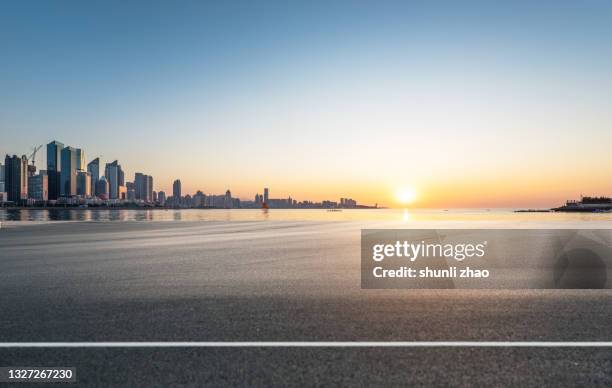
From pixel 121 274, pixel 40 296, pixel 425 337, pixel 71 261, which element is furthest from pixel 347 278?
pixel 71 261

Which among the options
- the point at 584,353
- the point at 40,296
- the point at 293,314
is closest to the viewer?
the point at 584,353

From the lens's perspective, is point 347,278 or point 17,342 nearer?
point 17,342

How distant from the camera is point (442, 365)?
511 cm

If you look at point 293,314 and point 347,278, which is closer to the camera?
point 293,314

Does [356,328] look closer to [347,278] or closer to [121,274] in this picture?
[347,278]

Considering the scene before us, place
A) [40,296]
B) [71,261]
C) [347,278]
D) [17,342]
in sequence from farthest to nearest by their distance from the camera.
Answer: [71,261], [347,278], [40,296], [17,342]

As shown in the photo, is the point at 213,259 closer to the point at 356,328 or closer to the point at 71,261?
the point at 71,261

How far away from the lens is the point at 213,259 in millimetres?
16531

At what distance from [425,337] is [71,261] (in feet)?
47.1

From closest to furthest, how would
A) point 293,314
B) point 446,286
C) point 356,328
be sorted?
point 356,328 → point 293,314 → point 446,286

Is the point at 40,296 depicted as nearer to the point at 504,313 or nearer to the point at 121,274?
the point at 121,274

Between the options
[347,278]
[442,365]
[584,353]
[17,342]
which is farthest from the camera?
[347,278]

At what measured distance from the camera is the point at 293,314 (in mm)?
7605

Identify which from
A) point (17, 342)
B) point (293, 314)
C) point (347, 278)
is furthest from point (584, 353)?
point (17, 342)
